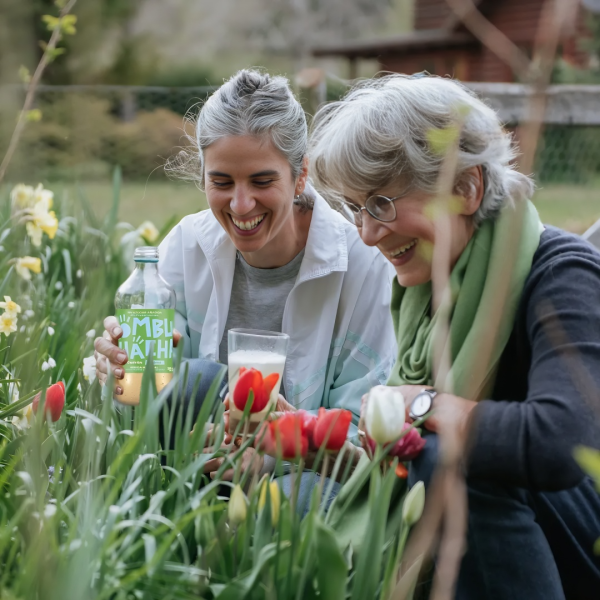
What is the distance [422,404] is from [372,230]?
0.40 m

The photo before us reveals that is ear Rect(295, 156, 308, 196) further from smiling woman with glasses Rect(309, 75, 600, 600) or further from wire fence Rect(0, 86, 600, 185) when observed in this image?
wire fence Rect(0, 86, 600, 185)

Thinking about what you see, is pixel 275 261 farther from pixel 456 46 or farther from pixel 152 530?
pixel 456 46

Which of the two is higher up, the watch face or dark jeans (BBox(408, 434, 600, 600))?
the watch face

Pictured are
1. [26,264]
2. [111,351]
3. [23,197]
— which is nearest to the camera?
[111,351]

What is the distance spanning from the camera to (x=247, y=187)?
2.20 meters

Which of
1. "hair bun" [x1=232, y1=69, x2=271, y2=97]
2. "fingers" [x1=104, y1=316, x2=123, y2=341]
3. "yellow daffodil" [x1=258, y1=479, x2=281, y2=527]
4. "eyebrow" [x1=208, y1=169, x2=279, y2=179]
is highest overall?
"hair bun" [x1=232, y1=69, x2=271, y2=97]

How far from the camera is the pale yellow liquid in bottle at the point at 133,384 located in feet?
6.15

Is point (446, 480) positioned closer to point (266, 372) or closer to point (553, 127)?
point (266, 372)

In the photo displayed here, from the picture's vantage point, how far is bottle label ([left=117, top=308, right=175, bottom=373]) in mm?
1803

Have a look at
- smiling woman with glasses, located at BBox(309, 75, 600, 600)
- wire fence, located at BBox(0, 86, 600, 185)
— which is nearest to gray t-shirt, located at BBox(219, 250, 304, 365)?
smiling woman with glasses, located at BBox(309, 75, 600, 600)

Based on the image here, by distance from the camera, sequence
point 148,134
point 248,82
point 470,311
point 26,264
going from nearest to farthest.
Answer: point 470,311 → point 248,82 → point 26,264 → point 148,134

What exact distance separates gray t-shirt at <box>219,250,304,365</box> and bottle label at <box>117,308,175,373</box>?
0.65 metres

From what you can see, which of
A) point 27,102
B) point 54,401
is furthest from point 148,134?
point 54,401

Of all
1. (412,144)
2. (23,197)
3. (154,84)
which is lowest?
(23,197)
